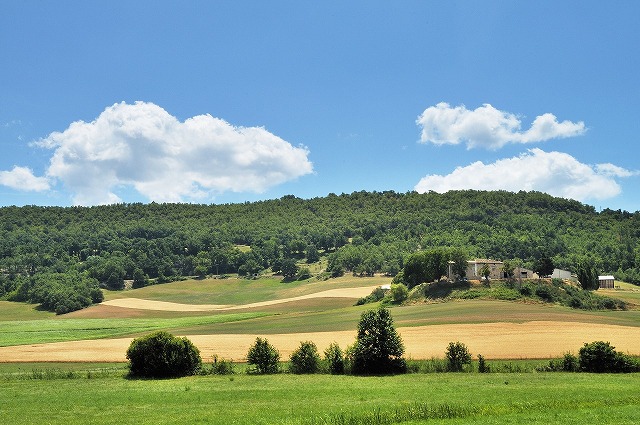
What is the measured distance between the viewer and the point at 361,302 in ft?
402

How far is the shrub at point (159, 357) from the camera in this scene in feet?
158

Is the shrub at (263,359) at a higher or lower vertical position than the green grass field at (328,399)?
higher

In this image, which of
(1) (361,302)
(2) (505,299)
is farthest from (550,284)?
(1) (361,302)

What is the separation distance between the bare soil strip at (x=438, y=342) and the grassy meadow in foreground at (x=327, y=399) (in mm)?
12394

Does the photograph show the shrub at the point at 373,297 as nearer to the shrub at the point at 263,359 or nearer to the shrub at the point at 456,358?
the shrub at the point at 456,358

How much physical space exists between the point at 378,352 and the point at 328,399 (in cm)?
1343

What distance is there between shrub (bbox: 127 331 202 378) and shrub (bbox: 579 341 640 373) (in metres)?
36.1

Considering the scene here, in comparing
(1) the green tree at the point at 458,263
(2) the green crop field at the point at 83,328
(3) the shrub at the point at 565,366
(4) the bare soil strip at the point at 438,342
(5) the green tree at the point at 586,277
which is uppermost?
(1) the green tree at the point at 458,263

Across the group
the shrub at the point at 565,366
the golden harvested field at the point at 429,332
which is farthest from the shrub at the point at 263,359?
the shrub at the point at 565,366

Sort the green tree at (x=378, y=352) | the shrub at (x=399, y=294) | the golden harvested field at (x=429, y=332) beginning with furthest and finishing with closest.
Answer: the shrub at (x=399, y=294) → the golden harvested field at (x=429, y=332) → the green tree at (x=378, y=352)

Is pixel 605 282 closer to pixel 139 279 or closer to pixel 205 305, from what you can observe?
pixel 205 305

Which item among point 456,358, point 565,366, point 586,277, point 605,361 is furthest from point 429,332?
point 586,277

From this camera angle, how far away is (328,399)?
35062mm

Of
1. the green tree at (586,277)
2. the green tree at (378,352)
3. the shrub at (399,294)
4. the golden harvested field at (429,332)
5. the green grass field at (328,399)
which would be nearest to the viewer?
the green grass field at (328,399)
